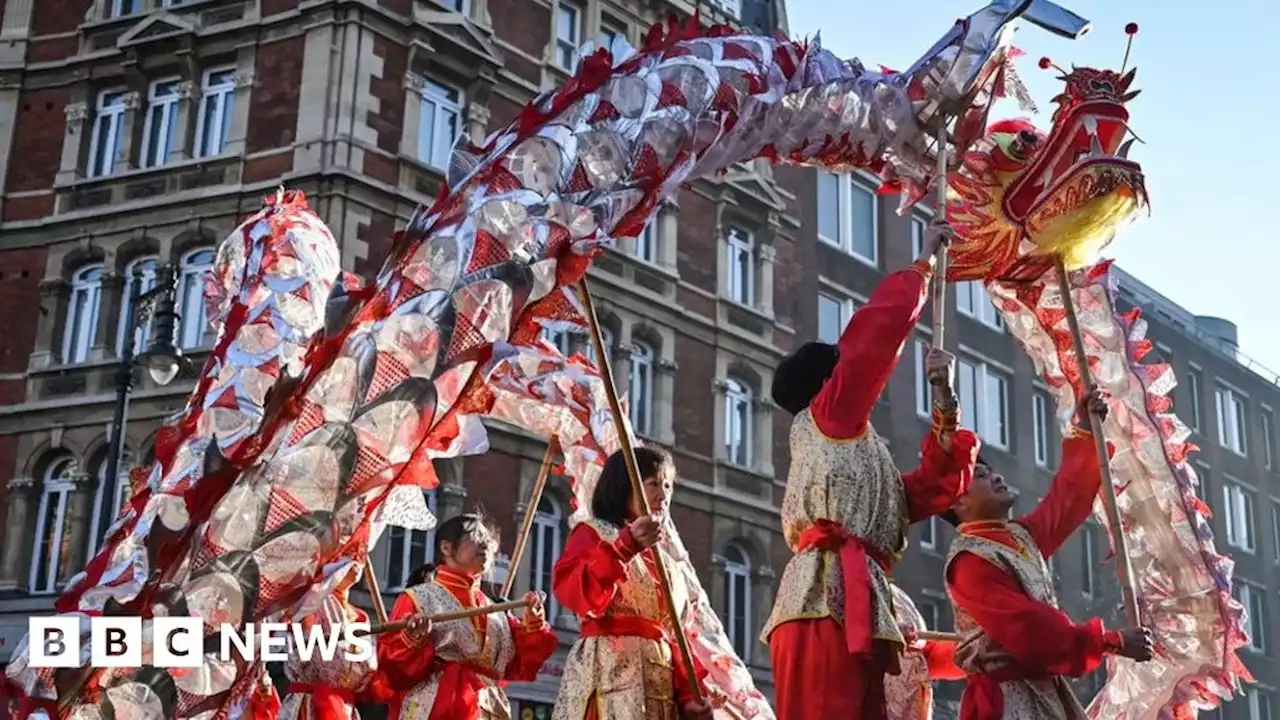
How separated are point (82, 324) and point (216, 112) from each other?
10.9ft

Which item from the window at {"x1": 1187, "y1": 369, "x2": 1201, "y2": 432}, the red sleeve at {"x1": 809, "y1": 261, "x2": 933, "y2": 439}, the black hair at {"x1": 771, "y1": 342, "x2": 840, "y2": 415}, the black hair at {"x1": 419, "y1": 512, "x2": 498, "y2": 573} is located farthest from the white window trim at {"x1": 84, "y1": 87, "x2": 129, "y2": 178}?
the window at {"x1": 1187, "y1": 369, "x2": 1201, "y2": 432}

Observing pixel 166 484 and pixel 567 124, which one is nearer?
pixel 567 124

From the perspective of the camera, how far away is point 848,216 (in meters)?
26.9

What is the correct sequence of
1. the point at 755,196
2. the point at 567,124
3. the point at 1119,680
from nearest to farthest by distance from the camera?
the point at 567,124 < the point at 1119,680 < the point at 755,196

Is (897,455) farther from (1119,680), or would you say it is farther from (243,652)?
(243,652)

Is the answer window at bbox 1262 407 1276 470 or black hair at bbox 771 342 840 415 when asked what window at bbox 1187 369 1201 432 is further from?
black hair at bbox 771 342 840 415

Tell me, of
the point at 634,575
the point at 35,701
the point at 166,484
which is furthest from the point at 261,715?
the point at 35,701

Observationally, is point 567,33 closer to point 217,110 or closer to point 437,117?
point 437,117

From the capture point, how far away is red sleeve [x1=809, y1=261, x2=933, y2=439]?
4.55 meters

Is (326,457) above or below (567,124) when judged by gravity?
below

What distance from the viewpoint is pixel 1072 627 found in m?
4.82

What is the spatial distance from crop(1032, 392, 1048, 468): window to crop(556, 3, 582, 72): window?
41.6 ft

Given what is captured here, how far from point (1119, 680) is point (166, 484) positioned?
156 inches

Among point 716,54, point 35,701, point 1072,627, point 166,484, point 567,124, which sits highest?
Result: point 716,54
